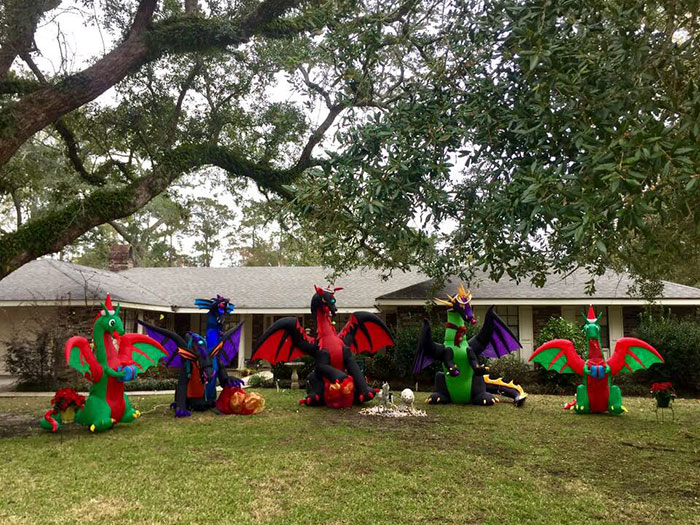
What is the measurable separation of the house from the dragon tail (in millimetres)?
2420

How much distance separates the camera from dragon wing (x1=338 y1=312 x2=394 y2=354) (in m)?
10.7

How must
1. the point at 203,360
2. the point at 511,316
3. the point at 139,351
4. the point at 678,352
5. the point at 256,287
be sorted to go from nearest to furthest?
the point at 139,351, the point at 203,360, the point at 678,352, the point at 511,316, the point at 256,287

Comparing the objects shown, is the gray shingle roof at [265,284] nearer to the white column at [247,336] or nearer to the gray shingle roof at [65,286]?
the white column at [247,336]

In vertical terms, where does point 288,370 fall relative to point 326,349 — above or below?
below

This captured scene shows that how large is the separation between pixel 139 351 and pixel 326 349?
3.43 metres

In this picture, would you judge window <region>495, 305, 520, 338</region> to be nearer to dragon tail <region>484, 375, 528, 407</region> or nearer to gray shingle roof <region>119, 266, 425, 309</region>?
gray shingle roof <region>119, 266, 425, 309</region>

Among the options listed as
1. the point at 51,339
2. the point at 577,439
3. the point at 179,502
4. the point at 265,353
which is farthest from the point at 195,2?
the point at 577,439

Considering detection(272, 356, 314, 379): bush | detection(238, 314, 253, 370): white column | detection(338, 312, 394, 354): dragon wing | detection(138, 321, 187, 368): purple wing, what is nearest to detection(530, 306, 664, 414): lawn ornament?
detection(338, 312, 394, 354): dragon wing

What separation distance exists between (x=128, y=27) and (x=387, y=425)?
9.50 metres

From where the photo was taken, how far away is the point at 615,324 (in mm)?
15148

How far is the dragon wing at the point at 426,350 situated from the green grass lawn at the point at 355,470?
4.84 feet

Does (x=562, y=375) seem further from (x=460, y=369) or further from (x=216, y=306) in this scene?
(x=216, y=306)

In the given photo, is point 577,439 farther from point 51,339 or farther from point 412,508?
point 51,339

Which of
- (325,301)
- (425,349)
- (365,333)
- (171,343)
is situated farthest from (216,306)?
(425,349)
